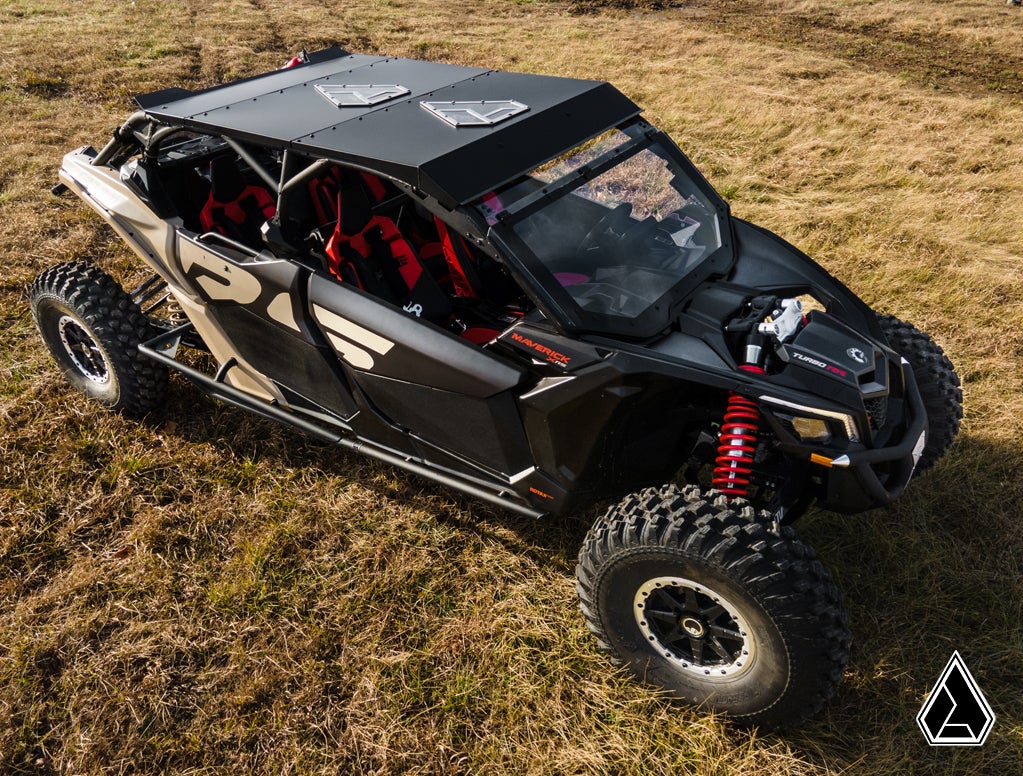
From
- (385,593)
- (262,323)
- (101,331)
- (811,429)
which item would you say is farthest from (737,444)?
(101,331)

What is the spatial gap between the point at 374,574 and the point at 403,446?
23.0 inches

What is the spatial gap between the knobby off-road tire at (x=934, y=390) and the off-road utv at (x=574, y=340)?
11 mm

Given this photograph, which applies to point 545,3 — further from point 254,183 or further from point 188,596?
point 188,596

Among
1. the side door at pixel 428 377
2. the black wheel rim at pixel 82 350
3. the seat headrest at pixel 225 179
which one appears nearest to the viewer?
the side door at pixel 428 377

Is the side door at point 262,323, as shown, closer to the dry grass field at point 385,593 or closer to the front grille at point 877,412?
the dry grass field at point 385,593

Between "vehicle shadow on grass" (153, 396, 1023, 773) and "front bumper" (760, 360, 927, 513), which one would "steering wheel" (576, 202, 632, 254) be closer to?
"front bumper" (760, 360, 927, 513)

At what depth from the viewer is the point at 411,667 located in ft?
9.77

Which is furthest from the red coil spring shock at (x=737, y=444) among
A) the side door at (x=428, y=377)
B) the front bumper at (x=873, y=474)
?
the side door at (x=428, y=377)

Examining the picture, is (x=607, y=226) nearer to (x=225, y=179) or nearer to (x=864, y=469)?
(x=864, y=469)

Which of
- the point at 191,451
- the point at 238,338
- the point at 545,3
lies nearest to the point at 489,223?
the point at 238,338

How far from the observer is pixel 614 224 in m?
3.05

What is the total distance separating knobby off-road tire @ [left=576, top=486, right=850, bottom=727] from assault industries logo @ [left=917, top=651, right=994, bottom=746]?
0.62 meters

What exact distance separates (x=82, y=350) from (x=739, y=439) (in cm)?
363

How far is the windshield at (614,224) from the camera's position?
8.97 ft
